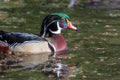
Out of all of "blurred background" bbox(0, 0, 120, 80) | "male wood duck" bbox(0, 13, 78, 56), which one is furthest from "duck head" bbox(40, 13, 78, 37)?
"blurred background" bbox(0, 0, 120, 80)

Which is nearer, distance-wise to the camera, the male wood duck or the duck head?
the male wood duck

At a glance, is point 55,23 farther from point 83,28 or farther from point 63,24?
point 83,28

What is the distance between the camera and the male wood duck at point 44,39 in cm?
1606

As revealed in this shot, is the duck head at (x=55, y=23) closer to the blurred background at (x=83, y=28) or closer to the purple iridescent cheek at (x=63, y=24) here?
the purple iridescent cheek at (x=63, y=24)

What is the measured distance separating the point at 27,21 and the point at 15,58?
4536 millimetres

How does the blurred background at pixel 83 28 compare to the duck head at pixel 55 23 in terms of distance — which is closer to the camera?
the blurred background at pixel 83 28

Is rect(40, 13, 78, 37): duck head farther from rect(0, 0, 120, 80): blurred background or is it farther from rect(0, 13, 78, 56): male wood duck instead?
rect(0, 0, 120, 80): blurred background

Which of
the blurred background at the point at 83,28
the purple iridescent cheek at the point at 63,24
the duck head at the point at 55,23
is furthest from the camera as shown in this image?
the purple iridescent cheek at the point at 63,24

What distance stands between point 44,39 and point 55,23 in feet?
2.91

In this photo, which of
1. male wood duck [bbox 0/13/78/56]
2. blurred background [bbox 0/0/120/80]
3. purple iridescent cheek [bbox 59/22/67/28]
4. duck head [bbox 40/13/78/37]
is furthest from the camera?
purple iridescent cheek [bbox 59/22/67/28]

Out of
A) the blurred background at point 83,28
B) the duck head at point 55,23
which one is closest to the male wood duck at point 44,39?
the duck head at point 55,23

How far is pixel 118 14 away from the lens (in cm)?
2120

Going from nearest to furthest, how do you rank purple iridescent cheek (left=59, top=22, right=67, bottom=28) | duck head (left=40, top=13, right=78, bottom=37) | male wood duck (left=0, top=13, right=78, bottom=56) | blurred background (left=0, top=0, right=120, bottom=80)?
blurred background (left=0, top=0, right=120, bottom=80), male wood duck (left=0, top=13, right=78, bottom=56), duck head (left=40, top=13, right=78, bottom=37), purple iridescent cheek (left=59, top=22, right=67, bottom=28)

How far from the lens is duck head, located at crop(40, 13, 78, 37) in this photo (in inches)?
669
